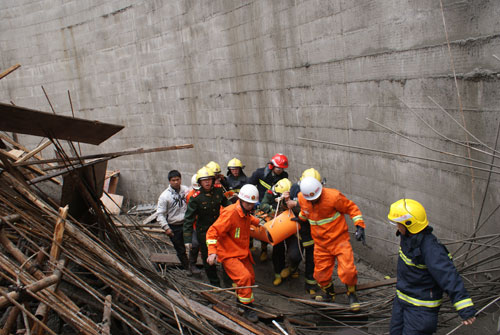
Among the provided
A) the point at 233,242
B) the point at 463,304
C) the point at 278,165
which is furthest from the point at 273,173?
the point at 463,304

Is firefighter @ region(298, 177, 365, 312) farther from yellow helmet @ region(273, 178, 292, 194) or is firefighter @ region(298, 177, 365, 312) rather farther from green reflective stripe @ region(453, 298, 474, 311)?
green reflective stripe @ region(453, 298, 474, 311)

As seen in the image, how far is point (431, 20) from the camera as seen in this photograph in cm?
447

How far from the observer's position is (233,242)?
5.15 meters

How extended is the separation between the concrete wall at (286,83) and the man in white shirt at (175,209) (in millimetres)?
1925

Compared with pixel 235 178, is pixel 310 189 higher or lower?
higher

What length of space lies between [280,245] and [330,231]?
1156 mm

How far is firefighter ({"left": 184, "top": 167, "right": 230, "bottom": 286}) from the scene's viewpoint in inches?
232

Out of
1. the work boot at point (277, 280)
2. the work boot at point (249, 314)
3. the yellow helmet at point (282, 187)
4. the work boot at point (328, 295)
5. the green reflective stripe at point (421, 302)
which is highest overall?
the yellow helmet at point (282, 187)

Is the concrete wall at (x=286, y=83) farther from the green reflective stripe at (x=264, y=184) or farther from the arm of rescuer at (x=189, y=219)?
the arm of rescuer at (x=189, y=219)

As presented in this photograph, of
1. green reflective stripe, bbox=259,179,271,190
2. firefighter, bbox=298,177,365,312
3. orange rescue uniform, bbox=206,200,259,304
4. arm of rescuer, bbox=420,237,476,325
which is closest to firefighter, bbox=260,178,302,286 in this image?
green reflective stripe, bbox=259,179,271,190

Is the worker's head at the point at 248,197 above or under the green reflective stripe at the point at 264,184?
above

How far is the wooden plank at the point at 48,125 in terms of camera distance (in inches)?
163

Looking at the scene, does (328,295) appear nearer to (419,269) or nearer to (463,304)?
(419,269)

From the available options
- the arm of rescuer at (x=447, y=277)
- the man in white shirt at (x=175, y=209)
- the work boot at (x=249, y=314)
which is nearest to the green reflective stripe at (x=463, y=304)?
the arm of rescuer at (x=447, y=277)
